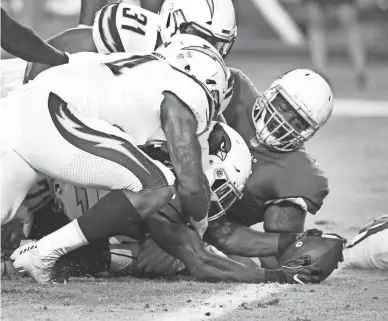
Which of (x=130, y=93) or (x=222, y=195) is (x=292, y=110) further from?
(x=130, y=93)

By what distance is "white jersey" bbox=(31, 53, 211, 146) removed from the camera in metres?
3.88

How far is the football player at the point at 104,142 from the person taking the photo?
12.4 feet

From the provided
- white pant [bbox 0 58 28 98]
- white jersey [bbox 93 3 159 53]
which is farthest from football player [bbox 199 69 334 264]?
white pant [bbox 0 58 28 98]

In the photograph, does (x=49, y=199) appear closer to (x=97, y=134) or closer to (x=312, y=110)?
(x=97, y=134)

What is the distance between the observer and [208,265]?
3.95 metres

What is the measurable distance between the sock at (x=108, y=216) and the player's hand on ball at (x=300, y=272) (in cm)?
62

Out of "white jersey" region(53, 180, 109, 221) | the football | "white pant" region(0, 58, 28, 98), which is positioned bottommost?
the football

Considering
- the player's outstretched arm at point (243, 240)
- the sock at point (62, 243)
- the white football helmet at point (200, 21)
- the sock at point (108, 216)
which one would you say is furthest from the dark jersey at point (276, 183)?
the sock at point (62, 243)

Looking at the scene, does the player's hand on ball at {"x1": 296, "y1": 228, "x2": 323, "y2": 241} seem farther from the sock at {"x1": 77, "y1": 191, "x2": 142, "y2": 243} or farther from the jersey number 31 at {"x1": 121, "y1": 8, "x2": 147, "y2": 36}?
the jersey number 31 at {"x1": 121, "y1": 8, "x2": 147, "y2": 36}

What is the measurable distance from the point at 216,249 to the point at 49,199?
76 centimetres

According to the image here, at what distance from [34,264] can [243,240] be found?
36.6 inches

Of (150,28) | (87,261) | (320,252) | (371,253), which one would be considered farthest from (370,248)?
(150,28)

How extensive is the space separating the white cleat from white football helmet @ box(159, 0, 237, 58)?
1.19 meters

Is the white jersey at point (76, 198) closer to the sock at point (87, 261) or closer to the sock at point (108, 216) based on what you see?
the sock at point (87, 261)
